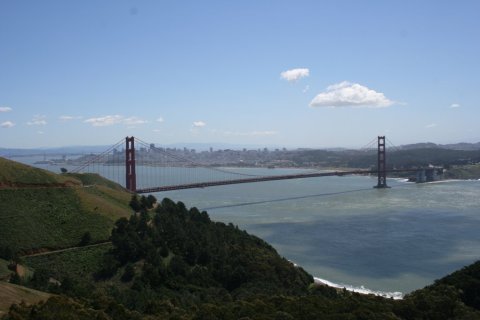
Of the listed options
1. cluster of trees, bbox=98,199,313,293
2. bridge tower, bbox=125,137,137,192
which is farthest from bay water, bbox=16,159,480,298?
bridge tower, bbox=125,137,137,192

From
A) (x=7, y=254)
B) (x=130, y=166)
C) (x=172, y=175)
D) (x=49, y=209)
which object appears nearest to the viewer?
(x=7, y=254)

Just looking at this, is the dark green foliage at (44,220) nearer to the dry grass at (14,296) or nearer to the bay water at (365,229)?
the dry grass at (14,296)

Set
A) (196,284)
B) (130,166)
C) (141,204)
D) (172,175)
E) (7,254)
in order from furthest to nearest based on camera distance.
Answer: (172,175) → (130,166) → (141,204) → (7,254) → (196,284)

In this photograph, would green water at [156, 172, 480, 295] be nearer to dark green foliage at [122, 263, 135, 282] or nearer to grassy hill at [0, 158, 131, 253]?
dark green foliage at [122, 263, 135, 282]

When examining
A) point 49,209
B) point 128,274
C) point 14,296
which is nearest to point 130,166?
point 49,209

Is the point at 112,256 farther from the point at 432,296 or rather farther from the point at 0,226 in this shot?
the point at 432,296

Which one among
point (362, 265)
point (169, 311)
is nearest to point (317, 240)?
point (362, 265)

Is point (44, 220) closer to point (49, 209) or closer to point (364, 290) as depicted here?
point (49, 209)

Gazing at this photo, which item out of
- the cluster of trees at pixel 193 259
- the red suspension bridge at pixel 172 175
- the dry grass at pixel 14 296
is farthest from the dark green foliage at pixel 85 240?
the red suspension bridge at pixel 172 175

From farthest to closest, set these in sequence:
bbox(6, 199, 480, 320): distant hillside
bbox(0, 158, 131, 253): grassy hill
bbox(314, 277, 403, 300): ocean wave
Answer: bbox(0, 158, 131, 253): grassy hill < bbox(314, 277, 403, 300): ocean wave < bbox(6, 199, 480, 320): distant hillside
